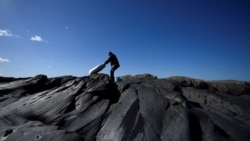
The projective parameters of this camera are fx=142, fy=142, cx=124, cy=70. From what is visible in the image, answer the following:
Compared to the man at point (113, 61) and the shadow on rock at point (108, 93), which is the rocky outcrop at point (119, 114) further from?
the man at point (113, 61)

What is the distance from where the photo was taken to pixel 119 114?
892cm

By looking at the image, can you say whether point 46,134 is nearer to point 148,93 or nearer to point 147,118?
point 147,118

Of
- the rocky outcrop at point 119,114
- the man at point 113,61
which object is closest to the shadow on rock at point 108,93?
the rocky outcrop at point 119,114

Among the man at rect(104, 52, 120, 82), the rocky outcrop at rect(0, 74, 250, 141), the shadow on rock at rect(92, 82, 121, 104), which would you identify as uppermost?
the man at rect(104, 52, 120, 82)

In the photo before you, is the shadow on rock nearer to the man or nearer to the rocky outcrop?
the rocky outcrop

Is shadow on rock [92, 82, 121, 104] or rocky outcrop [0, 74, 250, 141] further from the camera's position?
shadow on rock [92, 82, 121, 104]

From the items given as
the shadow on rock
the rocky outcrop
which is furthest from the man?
the shadow on rock

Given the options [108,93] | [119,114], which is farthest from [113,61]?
[119,114]

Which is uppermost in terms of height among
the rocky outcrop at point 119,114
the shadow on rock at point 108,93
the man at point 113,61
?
the man at point 113,61

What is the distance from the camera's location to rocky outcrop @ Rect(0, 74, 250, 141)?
7.11m

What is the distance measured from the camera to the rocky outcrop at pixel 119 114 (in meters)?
7.11

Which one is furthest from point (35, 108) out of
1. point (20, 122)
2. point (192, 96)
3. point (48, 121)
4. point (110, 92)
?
point (192, 96)

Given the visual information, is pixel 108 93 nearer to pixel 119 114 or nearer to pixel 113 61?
pixel 119 114

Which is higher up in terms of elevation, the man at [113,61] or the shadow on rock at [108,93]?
the man at [113,61]
